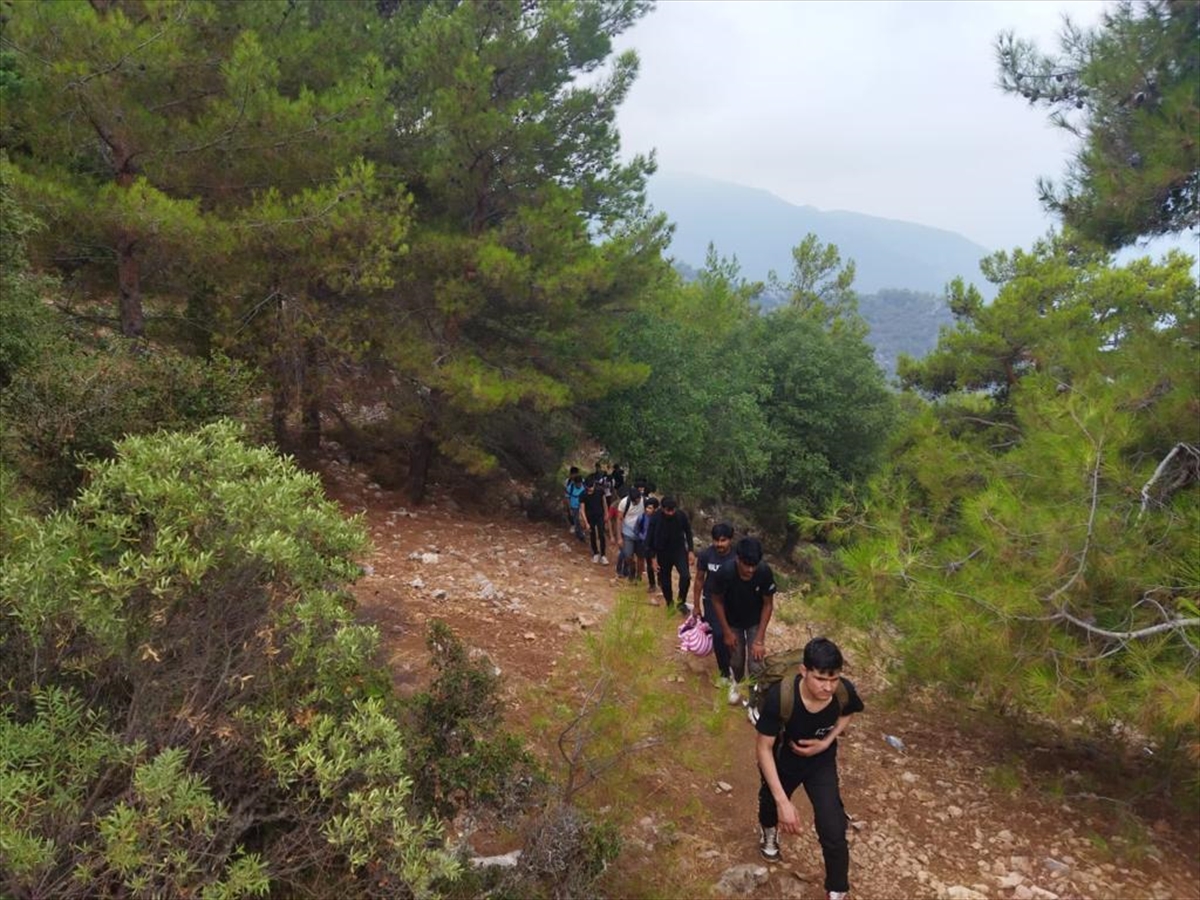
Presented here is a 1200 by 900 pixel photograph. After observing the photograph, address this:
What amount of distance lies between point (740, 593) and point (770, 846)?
163cm

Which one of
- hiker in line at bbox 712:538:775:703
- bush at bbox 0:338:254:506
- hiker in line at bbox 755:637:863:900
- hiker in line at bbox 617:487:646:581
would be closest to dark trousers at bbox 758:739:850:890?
hiker in line at bbox 755:637:863:900

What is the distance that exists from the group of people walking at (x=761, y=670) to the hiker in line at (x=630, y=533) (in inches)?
0.5

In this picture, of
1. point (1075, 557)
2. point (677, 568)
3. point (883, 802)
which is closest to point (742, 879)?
point (883, 802)

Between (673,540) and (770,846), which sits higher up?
(673,540)

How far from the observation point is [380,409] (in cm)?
1205

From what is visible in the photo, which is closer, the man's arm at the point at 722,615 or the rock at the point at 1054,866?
the rock at the point at 1054,866

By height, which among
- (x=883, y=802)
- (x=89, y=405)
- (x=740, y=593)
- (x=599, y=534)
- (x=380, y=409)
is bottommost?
(x=883, y=802)

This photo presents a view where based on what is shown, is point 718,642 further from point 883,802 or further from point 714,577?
point 883,802

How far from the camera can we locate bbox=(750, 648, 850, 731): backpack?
3.28 metres

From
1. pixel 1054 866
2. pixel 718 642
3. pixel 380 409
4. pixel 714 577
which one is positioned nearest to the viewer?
pixel 1054 866

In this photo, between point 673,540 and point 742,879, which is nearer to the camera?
point 742,879

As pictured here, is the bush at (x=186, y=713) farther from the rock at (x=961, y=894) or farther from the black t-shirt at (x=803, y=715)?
the rock at (x=961, y=894)

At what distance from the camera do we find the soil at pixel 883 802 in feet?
12.6

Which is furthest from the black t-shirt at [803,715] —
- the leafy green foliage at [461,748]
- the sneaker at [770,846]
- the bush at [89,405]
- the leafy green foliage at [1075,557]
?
the bush at [89,405]
